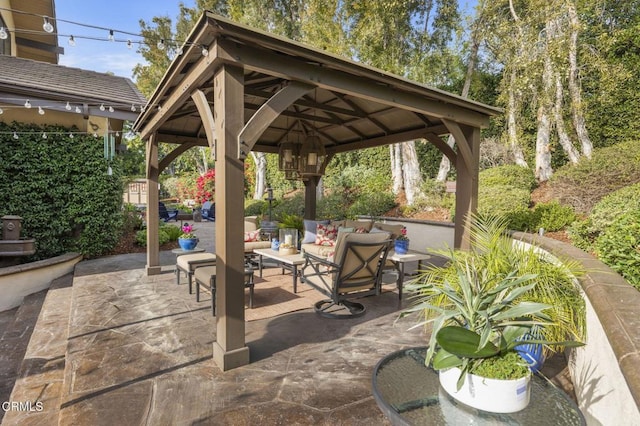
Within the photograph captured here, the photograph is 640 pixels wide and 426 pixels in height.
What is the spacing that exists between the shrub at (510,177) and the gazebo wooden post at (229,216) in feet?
25.5

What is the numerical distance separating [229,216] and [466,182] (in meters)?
3.65

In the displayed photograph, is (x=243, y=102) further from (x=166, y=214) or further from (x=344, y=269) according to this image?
(x=166, y=214)

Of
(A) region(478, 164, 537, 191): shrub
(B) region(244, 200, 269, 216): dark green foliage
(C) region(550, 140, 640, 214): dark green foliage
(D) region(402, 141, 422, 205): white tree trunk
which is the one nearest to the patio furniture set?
(C) region(550, 140, 640, 214): dark green foliage

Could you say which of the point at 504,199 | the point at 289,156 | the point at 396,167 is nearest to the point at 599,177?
the point at 504,199

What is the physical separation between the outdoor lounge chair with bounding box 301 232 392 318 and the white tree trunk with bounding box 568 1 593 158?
738cm

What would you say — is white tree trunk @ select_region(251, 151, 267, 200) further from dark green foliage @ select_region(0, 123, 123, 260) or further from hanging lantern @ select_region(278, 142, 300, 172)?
hanging lantern @ select_region(278, 142, 300, 172)

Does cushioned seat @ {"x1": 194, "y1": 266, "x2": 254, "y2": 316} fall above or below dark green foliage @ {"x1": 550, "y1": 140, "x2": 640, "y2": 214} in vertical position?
below

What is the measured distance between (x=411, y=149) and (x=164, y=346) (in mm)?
9656

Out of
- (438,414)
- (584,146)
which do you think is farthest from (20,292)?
(584,146)

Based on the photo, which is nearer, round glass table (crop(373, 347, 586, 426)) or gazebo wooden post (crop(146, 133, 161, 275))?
round glass table (crop(373, 347, 586, 426))

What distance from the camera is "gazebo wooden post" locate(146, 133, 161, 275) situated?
5.94 meters

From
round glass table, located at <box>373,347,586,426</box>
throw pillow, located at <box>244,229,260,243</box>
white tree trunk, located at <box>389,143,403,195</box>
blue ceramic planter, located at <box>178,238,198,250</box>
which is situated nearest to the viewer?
round glass table, located at <box>373,347,586,426</box>

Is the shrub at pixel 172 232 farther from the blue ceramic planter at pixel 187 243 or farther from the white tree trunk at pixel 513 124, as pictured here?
the white tree trunk at pixel 513 124

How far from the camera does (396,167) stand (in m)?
12.0
